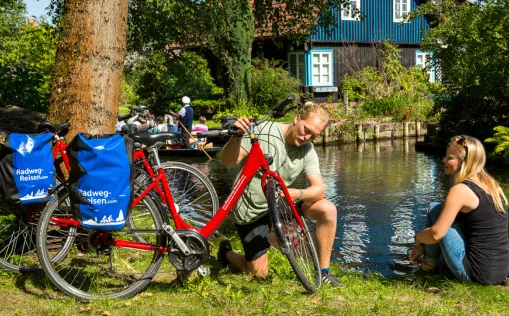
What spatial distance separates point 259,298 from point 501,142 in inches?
572

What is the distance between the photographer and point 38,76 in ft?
53.3

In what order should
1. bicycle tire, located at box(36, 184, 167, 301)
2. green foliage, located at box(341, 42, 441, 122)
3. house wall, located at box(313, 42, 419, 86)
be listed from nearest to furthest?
bicycle tire, located at box(36, 184, 167, 301), green foliage, located at box(341, 42, 441, 122), house wall, located at box(313, 42, 419, 86)

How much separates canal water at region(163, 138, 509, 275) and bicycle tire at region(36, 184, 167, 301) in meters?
2.53

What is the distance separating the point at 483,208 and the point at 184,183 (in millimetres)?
2750

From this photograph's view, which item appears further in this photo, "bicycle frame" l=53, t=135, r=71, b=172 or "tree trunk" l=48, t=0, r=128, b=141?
"tree trunk" l=48, t=0, r=128, b=141

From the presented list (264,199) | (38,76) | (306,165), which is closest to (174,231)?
(264,199)

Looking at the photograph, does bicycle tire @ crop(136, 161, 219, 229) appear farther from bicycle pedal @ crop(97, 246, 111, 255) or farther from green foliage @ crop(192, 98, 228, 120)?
green foliage @ crop(192, 98, 228, 120)

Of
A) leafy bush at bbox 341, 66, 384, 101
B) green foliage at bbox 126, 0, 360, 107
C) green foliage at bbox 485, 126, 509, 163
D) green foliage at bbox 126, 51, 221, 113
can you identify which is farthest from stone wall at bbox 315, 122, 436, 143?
green foliage at bbox 126, 0, 360, 107

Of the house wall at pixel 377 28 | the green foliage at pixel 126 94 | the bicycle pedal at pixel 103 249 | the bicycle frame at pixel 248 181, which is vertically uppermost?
the house wall at pixel 377 28

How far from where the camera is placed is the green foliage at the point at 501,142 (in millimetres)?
17578

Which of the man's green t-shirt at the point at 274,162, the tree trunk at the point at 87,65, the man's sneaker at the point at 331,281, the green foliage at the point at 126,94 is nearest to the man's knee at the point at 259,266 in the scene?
the man's green t-shirt at the point at 274,162

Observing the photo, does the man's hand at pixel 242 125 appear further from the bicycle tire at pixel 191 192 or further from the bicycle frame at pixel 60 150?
the bicycle frame at pixel 60 150

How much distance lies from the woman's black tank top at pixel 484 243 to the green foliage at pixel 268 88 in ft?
82.8

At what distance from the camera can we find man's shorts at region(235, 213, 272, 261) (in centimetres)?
566
